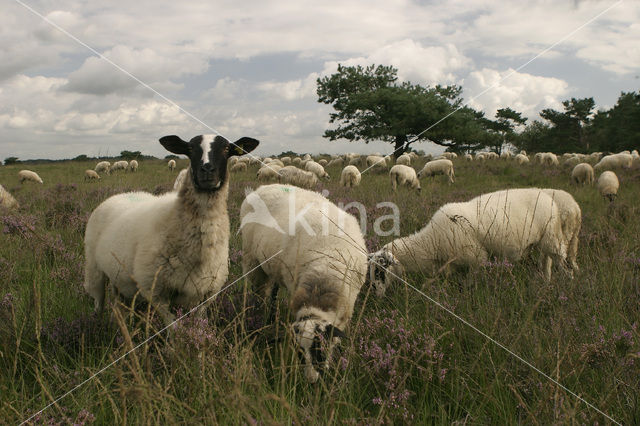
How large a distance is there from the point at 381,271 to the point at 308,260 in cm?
128

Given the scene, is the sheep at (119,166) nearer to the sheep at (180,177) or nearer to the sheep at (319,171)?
the sheep at (319,171)

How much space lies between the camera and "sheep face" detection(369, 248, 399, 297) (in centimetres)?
426

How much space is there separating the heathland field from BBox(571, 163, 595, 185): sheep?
530 inches

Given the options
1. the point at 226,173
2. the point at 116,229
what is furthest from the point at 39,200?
the point at 226,173

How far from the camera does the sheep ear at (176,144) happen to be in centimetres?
370

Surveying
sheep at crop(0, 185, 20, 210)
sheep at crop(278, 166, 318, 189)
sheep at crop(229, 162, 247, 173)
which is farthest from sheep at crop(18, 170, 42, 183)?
sheep at crop(278, 166, 318, 189)

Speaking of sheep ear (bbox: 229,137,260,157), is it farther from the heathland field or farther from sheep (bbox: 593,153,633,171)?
sheep (bbox: 593,153,633,171)

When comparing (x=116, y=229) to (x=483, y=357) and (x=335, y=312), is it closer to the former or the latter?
(x=335, y=312)

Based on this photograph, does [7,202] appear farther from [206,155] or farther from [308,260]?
[308,260]

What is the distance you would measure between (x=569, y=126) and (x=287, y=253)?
65362mm

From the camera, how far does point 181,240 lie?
3291 millimetres

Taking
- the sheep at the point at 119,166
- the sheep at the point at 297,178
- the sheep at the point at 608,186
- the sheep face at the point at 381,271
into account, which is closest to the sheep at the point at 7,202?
the sheep face at the point at 381,271

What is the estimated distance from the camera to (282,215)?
4.46 m

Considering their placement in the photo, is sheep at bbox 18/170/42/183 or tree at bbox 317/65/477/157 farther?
tree at bbox 317/65/477/157
